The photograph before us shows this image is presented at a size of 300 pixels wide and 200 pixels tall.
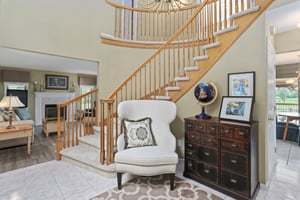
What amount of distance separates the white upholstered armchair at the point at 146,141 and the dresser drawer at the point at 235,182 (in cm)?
63

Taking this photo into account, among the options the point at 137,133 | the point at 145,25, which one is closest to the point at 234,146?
the point at 137,133

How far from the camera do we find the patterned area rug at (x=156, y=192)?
6.68ft

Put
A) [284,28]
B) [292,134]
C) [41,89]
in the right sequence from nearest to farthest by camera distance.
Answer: [284,28] < [292,134] < [41,89]

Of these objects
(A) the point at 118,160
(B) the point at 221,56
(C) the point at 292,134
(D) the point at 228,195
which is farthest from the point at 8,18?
(C) the point at 292,134

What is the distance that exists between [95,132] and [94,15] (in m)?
2.73

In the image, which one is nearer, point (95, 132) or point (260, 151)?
point (260, 151)

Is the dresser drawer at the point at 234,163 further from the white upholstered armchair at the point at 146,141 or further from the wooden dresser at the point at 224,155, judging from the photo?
the white upholstered armchair at the point at 146,141

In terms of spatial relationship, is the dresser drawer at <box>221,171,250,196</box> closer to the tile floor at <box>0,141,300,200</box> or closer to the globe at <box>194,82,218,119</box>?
the tile floor at <box>0,141,300,200</box>

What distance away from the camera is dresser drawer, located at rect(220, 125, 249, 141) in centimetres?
194

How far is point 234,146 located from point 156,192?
1146 mm

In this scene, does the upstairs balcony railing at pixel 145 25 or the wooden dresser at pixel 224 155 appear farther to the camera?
the upstairs balcony railing at pixel 145 25

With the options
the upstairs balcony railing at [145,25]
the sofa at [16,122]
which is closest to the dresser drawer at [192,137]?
the upstairs balcony railing at [145,25]

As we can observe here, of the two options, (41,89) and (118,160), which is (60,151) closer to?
(118,160)

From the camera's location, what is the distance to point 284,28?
3.18 metres
